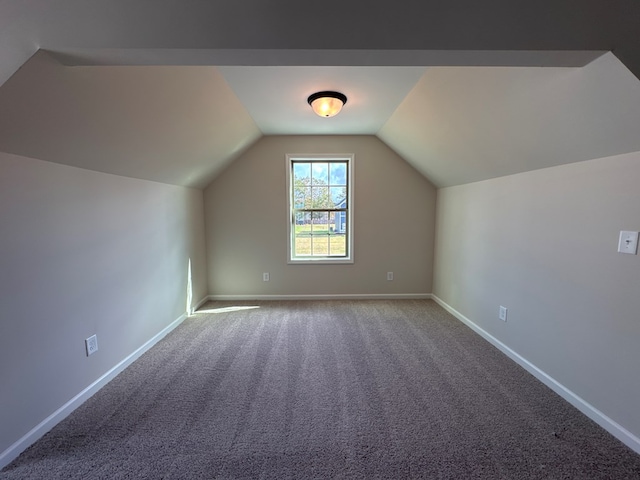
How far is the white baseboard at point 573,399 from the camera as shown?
1479mm

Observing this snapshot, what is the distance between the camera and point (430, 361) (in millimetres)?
2322

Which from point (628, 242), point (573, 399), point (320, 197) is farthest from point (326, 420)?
point (320, 197)

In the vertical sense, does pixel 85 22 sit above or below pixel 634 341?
above

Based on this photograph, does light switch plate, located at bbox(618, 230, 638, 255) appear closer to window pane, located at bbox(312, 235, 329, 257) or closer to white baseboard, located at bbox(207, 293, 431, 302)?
white baseboard, located at bbox(207, 293, 431, 302)

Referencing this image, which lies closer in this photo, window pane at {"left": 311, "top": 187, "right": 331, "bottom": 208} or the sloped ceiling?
the sloped ceiling

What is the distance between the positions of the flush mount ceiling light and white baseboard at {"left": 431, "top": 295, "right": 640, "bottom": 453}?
104 inches

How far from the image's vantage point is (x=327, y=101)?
90.9 inches

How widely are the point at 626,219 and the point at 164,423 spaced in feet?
9.63

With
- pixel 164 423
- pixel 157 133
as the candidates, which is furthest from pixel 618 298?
pixel 157 133

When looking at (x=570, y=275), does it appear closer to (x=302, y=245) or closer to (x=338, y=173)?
(x=338, y=173)

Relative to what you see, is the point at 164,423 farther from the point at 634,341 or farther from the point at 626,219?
the point at 626,219

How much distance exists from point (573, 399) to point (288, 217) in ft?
10.8

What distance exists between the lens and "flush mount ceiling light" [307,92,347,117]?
229 centimetres

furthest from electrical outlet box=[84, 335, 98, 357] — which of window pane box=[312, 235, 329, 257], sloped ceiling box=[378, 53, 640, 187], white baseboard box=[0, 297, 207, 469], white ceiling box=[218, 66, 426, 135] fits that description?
sloped ceiling box=[378, 53, 640, 187]
